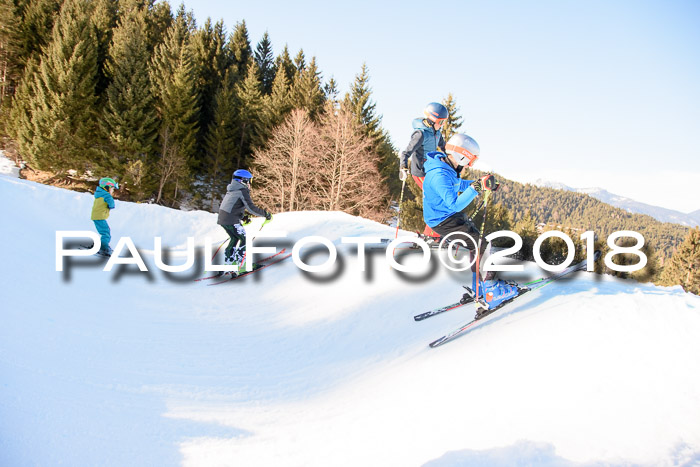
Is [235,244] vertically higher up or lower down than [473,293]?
higher up

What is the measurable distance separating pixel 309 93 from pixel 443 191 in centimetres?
3702

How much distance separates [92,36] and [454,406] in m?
41.5

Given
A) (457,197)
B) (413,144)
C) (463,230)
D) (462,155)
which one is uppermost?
(413,144)

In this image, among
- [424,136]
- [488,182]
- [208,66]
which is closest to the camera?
[488,182]

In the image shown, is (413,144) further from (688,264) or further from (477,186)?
(688,264)

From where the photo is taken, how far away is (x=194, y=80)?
113 feet

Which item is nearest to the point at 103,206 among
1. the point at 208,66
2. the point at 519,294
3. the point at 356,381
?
the point at 356,381

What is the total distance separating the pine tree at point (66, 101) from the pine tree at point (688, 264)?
208 feet

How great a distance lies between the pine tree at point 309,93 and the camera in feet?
125

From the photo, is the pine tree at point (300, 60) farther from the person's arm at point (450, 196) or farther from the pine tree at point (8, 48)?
the person's arm at point (450, 196)

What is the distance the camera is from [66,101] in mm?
29422

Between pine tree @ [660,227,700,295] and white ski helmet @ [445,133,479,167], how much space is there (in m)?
51.8

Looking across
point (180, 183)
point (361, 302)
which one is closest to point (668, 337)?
point (361, 302)

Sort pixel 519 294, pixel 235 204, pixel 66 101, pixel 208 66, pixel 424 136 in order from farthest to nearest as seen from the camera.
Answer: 1. pixel 208 66
2. pixel 66 101
3. pixel 235 204
4. pixel 424 136
5. pixel 519 294
